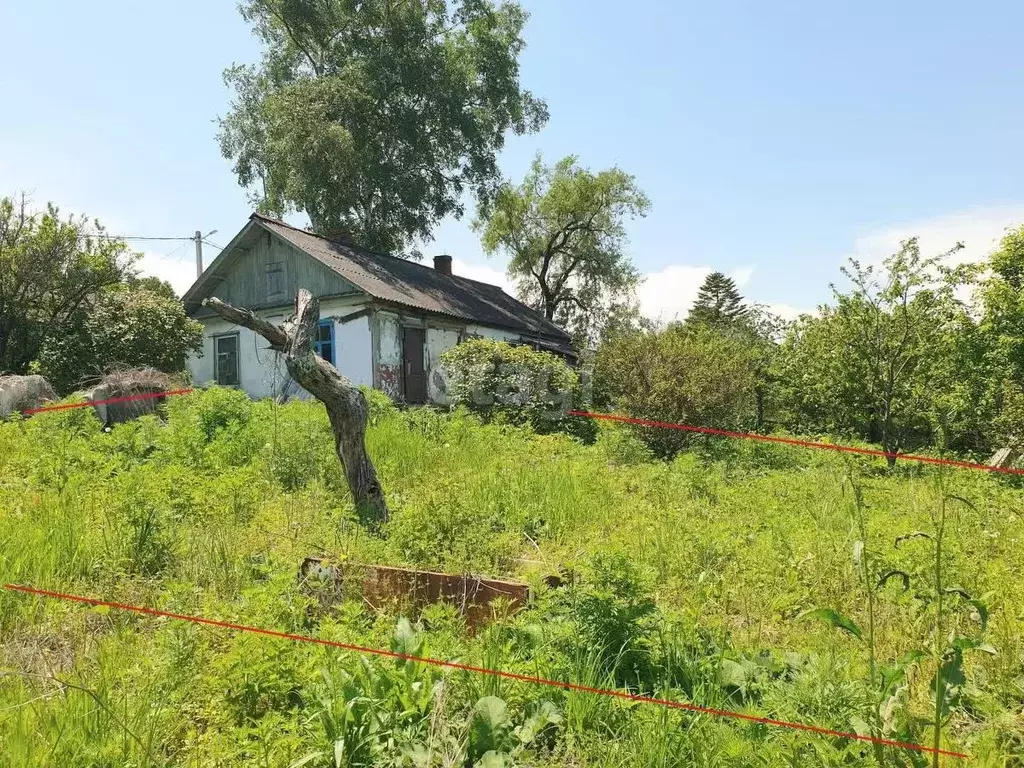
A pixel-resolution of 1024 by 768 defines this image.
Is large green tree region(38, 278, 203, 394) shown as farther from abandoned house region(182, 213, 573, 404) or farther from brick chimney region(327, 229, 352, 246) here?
brick chimney region(327, 229, 352, 246)

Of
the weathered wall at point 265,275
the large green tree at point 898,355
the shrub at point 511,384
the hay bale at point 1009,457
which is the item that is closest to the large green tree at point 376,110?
the weathered wall at point 265,275

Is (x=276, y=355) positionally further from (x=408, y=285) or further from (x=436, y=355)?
(x=408, y=285)

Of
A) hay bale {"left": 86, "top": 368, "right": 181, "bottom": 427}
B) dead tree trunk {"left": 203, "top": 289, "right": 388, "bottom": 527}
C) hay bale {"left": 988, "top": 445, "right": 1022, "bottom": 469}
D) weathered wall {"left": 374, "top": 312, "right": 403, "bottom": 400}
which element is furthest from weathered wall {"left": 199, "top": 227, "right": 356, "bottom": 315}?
hay bale {"left": 988, "top": 445, "right": 1022, "bottom": 469}

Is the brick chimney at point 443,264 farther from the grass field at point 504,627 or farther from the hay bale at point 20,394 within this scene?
the grass field at point 504,627

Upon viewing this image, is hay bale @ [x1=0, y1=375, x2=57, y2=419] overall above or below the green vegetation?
below

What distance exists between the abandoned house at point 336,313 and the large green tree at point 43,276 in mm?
3927

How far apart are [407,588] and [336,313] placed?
45.6 feet

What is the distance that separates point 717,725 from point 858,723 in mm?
452

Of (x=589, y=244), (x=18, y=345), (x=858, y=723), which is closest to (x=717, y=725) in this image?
(x=858, y=723)

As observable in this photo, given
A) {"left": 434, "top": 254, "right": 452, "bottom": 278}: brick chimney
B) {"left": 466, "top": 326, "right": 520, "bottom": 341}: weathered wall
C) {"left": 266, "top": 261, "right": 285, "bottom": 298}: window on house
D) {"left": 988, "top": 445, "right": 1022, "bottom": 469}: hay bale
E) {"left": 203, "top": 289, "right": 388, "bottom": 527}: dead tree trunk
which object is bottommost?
{"left": 988, "top": 445, "right": 1022, "bottom": 469}: hay bale

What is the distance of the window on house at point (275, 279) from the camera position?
1711 cm

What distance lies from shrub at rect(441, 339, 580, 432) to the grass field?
22.4 ft

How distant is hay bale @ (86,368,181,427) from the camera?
1034cm

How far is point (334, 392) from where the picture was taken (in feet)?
16.3
